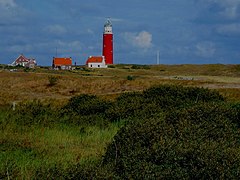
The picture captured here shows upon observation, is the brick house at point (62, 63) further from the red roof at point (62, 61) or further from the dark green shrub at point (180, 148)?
A: the dark green shrub at point (180, 148)

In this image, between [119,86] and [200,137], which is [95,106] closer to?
[200,137]

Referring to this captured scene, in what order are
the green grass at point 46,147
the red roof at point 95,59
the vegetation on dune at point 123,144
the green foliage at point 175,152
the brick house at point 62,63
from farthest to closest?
1. the red roof at point 95,59
2. the brick house at point 62,63
3. the green grass at point 46,147
4. the vegetation on dune at point 123,144
5. the green foliage at point 175,152

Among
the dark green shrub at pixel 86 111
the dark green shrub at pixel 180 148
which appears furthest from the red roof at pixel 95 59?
the dark green shrub at pixel 180 148

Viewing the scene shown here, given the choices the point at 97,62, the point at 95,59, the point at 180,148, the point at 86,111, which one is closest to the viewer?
the point at 180,148

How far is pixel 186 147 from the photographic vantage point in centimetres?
720

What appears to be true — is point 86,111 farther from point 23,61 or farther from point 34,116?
point 23,61

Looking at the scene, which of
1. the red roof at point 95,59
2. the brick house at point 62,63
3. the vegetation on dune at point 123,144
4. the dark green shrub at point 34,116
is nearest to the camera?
the vegetation on dune at point 123,144

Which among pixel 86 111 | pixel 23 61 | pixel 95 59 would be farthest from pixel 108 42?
pixel 86 111

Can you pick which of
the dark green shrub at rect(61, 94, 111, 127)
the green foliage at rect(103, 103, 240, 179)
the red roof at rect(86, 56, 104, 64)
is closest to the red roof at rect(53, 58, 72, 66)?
the red roof at rect(86, 56, 104, 64)

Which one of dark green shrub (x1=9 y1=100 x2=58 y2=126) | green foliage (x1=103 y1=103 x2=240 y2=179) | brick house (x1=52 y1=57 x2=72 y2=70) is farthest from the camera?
brick house (x1=52 y1=57 x2=72 y2=70)

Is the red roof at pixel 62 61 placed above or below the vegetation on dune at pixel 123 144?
above

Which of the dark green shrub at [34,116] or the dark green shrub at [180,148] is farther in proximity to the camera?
the dark green shrub at [34,116]

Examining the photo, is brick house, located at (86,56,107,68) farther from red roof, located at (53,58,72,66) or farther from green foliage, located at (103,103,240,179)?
green foliage, located at (103,103,240,179)

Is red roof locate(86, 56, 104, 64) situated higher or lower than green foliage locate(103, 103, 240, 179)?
higher
